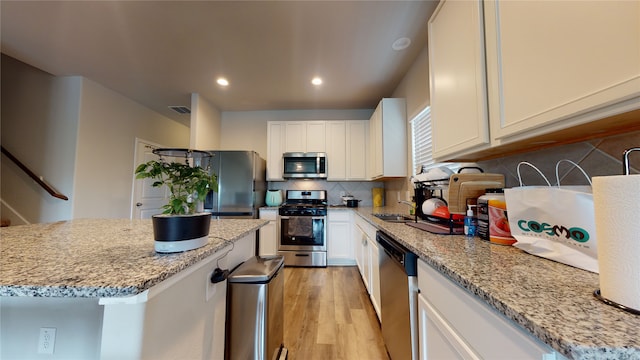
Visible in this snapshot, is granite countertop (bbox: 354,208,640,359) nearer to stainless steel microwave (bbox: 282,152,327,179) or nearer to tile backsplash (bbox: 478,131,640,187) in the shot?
tile backsplash (bbox: 478,131,640,187)

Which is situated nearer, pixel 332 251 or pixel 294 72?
pixel 294 72

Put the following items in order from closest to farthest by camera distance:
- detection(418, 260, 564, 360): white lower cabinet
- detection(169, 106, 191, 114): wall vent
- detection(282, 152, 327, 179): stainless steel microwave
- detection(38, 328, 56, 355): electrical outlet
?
detection(418, 260, 564, 360): white lower cabinet → detection(38, 328, 56, 355): electrical outlet → detection(282, 152, 327, 179): stainless steel microwave → detection(169, 106, 191, 114): wall vent

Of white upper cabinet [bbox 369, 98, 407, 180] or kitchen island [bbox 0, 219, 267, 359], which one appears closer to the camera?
kitchen island [bbox 0, 219, 267, 359]

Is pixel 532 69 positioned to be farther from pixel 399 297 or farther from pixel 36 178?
pixel 36 178

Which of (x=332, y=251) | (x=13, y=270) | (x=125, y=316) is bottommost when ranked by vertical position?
(x=332, y=251)

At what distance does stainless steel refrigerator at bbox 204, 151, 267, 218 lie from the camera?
3.28 meters

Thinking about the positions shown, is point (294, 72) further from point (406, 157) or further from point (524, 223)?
point (524, 223)

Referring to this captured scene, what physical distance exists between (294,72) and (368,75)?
3.04 ft

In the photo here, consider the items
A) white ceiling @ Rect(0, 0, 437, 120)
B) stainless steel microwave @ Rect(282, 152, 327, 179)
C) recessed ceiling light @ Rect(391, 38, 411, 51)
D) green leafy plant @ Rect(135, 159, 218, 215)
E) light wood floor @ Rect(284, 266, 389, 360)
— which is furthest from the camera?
stainless steel microwave @ Rect(282, 152, 327, 179)

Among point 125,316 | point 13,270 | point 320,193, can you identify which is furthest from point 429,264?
point 320,193

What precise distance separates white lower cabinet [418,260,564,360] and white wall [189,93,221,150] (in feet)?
11.4

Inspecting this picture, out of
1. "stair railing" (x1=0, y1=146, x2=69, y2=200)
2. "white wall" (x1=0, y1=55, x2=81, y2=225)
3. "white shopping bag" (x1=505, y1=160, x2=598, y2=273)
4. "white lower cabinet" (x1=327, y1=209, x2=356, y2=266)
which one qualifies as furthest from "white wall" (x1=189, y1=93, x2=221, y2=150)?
"white shopping bag" (x1=505, y1=160, x2=598, y2=273)

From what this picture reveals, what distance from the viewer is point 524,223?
0.86m

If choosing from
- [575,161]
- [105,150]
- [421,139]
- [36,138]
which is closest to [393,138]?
[421,139]
